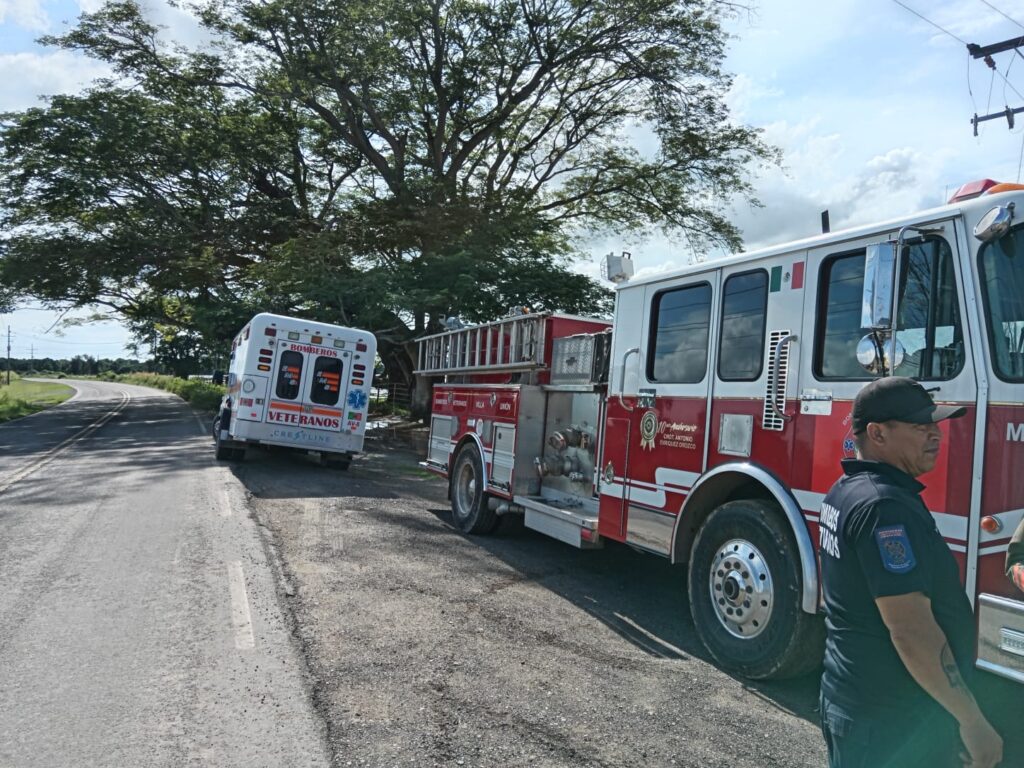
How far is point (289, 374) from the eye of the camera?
14.5m

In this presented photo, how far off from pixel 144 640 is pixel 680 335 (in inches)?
168

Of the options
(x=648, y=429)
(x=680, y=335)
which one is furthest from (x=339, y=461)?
(x=680, y=335)

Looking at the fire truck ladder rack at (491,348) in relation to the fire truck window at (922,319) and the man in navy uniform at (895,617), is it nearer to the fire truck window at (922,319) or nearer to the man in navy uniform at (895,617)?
the fire truck window at (922,319)

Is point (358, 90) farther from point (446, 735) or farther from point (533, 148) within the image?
point (446, 735)

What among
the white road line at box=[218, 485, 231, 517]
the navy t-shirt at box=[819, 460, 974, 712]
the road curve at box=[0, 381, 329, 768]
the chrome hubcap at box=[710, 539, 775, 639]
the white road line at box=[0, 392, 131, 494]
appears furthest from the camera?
the white road line at box=[0, 392, 131, 494]

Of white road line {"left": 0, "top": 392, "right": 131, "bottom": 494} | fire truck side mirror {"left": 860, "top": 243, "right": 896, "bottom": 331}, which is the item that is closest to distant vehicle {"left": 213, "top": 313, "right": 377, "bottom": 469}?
white road line {"left": 0, "top": 392, "right": 131, "bottom": 494}

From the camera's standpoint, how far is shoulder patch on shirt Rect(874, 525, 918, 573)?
2010 mm

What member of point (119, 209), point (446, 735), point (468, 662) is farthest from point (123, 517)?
point (119, 209)

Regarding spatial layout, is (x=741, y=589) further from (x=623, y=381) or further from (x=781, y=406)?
(x=623, y=381)

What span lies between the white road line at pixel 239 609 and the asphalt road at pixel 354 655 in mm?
24

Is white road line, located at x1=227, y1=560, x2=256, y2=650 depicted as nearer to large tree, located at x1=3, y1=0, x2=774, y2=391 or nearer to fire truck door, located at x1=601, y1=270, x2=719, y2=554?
fire truck door, located at x1=601, y1=270, x2=719, y2=554

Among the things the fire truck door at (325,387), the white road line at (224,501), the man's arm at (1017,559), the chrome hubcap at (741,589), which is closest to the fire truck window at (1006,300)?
the man's arm at (1017,559)

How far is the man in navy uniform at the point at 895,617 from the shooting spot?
78.0 inches

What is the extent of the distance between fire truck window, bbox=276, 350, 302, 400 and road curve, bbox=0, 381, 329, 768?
401cm
